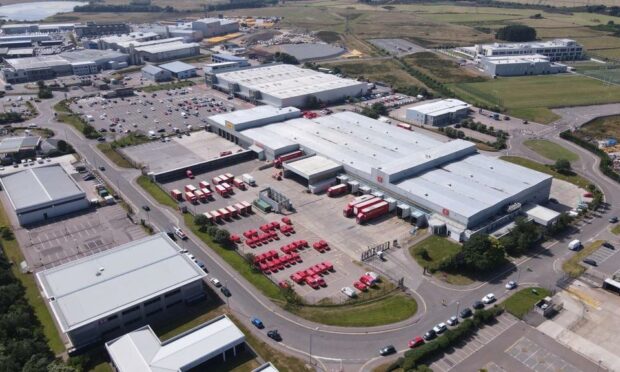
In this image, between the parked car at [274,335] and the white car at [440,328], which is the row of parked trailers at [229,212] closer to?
the parked car at [274,335]

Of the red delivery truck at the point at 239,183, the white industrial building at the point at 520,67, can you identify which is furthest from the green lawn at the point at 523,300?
the white industrial building at the point at 520,67

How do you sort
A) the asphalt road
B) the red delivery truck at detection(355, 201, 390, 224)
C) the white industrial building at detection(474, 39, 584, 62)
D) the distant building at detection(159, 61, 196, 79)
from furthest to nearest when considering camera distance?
the white industrial building at detection(474, 39, 584, 62), the distant building at detection(159, 61, 196, 79), the red delivery truck at detection(355, 201, 390, 224), the asphalt road

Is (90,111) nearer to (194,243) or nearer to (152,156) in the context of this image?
(152,156)

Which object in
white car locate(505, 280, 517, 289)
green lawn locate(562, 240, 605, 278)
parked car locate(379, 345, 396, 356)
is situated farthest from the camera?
green lawn locate(562, 240, 605, 278)

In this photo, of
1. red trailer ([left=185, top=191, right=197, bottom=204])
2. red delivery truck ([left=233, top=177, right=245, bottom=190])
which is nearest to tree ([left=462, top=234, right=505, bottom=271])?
red delivery truck ([left=233, top=177, right=245, bottom=190])

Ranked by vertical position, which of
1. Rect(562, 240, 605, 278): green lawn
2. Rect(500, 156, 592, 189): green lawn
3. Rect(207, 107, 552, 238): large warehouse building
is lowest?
Rect(562, 240, 605, 278): green lawn

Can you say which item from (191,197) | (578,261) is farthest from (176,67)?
(578,261)

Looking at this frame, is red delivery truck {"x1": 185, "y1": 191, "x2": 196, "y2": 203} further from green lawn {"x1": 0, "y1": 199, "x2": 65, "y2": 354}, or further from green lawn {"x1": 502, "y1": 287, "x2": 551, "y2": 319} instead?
green lawn {"x1": 502, "y1": 287, "x2": 551, "y2": 319}
